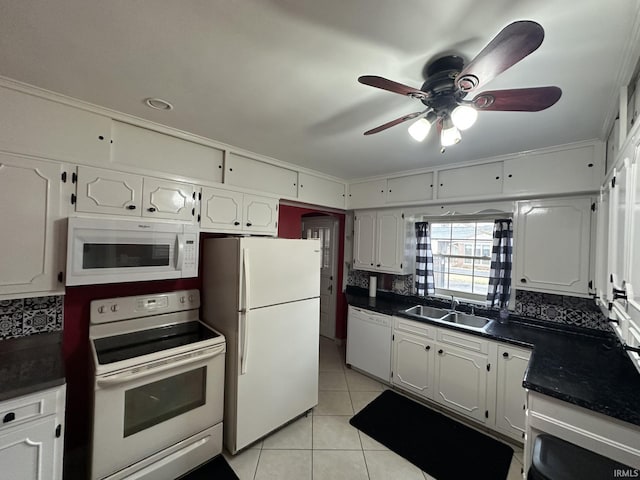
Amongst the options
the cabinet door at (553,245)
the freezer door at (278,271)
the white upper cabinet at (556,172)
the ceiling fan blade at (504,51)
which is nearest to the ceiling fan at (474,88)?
the ceiling fan blade at (504,51)

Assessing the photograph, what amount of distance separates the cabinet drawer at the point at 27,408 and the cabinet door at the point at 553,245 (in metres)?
3.33

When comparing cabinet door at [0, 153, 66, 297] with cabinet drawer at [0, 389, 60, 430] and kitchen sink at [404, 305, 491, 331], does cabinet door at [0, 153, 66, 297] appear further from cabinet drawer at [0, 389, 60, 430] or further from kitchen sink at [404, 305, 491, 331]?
kitchen sink at [404, 305, 491, 331]

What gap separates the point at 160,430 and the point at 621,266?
2.76 metres

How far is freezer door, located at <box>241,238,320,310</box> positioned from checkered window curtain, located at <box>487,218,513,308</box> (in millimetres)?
1846

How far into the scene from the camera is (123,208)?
1856 millimetres

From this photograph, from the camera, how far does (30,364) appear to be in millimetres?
1481

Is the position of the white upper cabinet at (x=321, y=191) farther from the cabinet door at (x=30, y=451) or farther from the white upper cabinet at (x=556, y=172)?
the cabinet door at (x=30, y=451)

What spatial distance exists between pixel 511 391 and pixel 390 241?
1825 millimetres

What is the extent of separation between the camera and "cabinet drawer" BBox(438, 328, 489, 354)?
90.7 inches

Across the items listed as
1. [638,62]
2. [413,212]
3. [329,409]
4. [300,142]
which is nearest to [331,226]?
[413,212]

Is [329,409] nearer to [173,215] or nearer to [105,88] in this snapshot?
[173,215]

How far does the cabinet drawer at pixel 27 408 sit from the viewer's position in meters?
1.21

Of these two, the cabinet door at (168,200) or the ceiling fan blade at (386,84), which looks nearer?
the ceiling fan blade at (386,84)

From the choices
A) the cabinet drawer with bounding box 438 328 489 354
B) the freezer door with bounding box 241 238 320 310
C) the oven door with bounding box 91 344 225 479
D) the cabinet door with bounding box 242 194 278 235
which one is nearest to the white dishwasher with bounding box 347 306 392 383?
the cabinet drawer with bounding box 438 328 489 354
